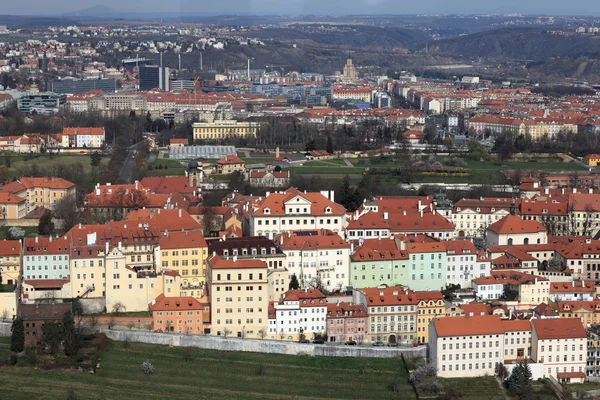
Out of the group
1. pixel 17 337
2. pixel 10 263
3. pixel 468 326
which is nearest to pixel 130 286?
pixel 17 337

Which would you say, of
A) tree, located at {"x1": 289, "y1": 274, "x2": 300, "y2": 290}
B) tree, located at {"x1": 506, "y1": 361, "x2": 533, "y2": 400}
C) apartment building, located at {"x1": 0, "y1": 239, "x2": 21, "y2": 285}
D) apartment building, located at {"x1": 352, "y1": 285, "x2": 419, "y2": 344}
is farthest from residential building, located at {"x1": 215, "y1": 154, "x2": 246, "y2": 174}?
tree, located at {"x1": 506, "y1": 361, "x2": 533, "y2": 400}

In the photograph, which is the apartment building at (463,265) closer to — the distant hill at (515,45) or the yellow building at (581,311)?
the yellow building at (581,311)

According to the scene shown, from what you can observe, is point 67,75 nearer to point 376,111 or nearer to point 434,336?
point 376,111

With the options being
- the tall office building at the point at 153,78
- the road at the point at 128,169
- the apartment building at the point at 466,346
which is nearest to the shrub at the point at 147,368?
the apartment building at the point at 466,346

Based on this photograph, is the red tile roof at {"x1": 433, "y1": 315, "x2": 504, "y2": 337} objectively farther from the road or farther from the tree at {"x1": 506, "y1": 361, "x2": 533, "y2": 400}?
the road

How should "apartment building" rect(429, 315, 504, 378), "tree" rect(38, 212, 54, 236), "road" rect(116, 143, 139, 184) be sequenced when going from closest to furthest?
1. "apartment building" rect(429, 315, 504, 378)
2. "tree" rect(38, 212, 54, 236)
3. "road" rect(116, 143, 139, 184)

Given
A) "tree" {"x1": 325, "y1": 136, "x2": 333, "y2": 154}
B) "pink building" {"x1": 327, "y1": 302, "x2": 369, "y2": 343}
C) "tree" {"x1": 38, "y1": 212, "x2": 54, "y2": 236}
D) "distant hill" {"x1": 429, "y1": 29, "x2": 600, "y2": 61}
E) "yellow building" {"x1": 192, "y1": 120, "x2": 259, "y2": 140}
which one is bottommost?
"distant hill" {"x1": 429, "y1": 29, "x2": 600, "y2": 61}

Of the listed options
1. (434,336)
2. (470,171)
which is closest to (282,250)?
(434,336)

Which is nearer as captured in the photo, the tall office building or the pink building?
the pink building
